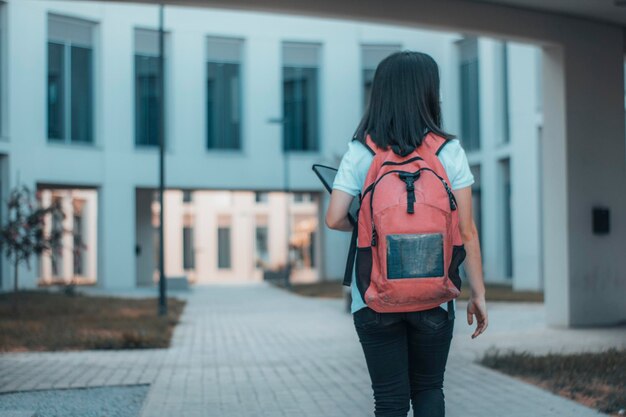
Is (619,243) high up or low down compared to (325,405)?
up

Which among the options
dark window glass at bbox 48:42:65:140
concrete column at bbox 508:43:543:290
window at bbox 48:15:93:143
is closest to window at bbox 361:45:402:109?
concrete column at bbox 508:43:543:290

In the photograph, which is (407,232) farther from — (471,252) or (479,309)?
(479,309)

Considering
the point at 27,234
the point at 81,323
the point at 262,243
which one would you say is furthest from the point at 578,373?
the point at 262,243

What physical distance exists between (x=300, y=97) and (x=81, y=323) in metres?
21.1

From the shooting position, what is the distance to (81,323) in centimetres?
1504

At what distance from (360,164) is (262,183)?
3064cm

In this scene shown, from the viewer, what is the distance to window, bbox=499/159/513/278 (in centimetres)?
2897

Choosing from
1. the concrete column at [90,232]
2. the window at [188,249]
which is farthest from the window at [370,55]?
the window at [188,249]

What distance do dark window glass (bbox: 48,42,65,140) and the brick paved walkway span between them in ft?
56.2

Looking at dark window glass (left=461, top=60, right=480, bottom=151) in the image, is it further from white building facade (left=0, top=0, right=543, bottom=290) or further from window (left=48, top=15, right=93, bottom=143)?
window (left=48, top=15, right=93, bottom=143)

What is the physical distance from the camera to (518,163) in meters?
26.1

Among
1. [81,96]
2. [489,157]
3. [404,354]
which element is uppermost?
[81,96]

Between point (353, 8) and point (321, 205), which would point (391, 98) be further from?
point (321, 205)

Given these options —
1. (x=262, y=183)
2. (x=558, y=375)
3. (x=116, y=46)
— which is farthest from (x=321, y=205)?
(x=558, y=375)
